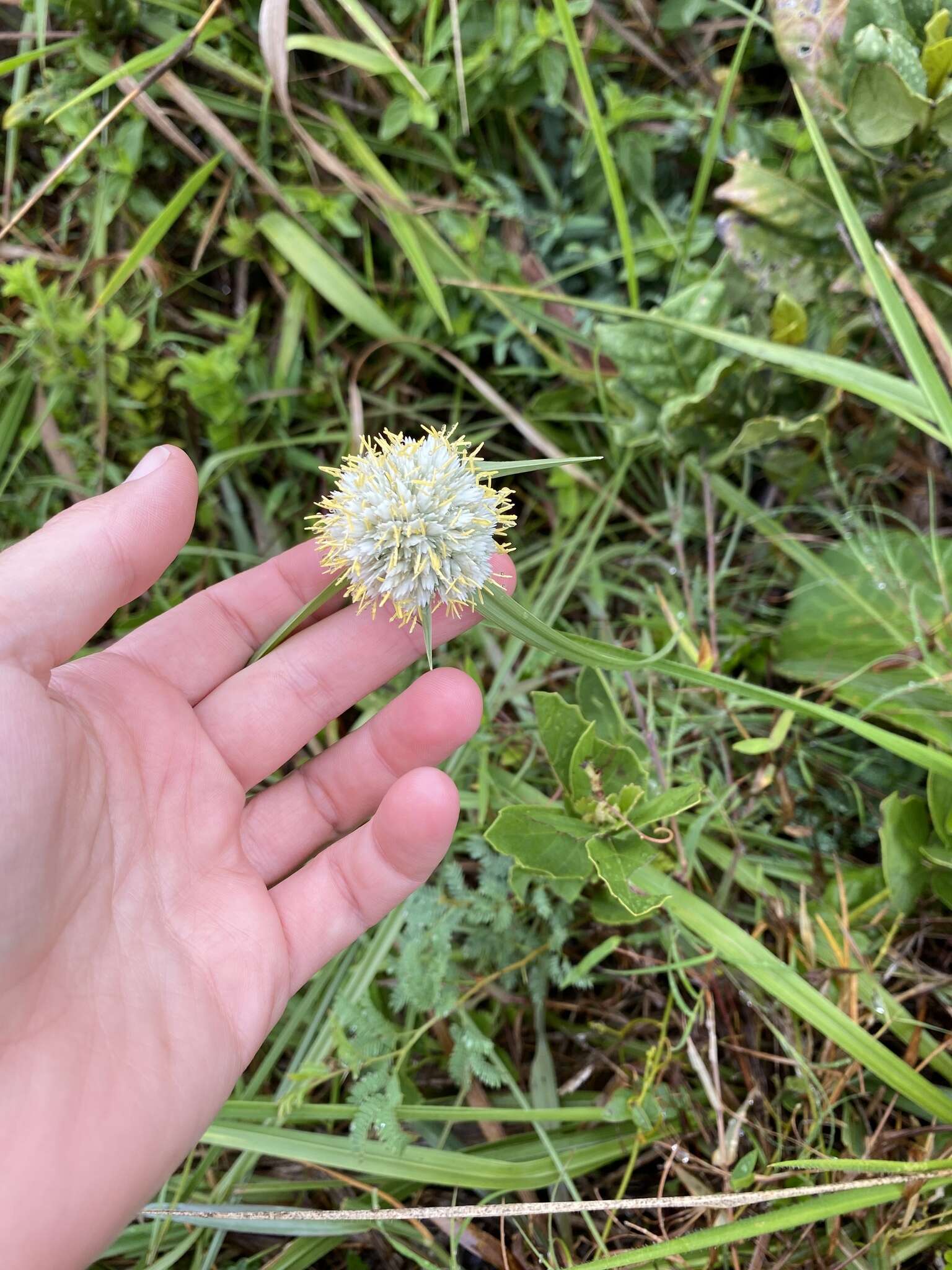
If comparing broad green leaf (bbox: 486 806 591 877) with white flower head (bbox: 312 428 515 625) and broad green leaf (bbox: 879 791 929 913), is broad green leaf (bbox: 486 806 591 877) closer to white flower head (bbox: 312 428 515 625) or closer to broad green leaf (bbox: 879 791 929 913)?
white flower head (bbox: 312 428 515 625)

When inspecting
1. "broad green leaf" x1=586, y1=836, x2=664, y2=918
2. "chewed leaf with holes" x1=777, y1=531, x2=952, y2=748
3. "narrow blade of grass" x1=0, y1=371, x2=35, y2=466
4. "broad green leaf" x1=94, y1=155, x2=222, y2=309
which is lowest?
"chewed leaf with holes" x1=777, y1=531, x2=952, y2=748

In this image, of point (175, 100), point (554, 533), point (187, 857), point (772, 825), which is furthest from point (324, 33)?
point (772, 825)

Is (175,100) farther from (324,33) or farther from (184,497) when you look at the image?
(184,497)

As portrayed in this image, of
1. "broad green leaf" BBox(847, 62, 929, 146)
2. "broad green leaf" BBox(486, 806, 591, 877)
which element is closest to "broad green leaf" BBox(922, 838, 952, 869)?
"broad green leaf" BBox(486, 806, 591, 877)

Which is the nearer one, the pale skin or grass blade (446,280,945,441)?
the pale skin

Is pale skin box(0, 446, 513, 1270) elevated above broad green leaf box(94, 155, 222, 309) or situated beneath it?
situated beneath

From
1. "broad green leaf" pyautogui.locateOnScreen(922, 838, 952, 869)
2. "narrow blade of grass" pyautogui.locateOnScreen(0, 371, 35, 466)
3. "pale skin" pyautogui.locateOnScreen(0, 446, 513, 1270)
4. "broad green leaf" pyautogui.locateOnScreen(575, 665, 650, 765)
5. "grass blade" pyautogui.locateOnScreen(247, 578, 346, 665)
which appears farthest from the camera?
"narrow blade of grass" pyautogui.locateOnScreen(0, 371, 35, 466)

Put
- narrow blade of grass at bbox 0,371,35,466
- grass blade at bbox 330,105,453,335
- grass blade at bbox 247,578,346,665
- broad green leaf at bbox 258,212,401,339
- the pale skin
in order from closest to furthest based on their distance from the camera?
the pale skin → grass blade at bbox 247,578,346,665 → grass blade at bbox 330,105,453,335 → broad green leaf at bbox 258,212,401,339 → narrow blade of grass at bbox 0,371,35,466
